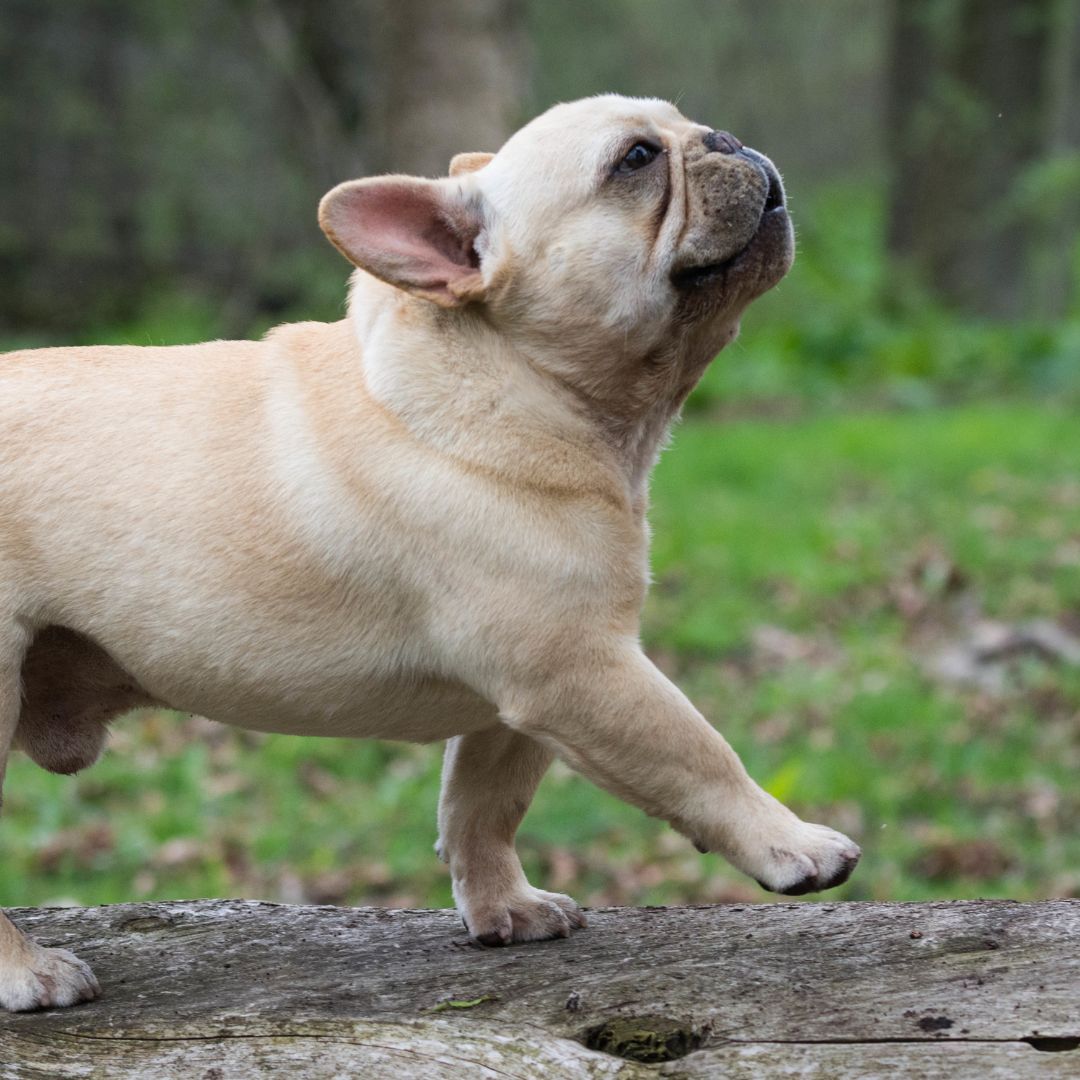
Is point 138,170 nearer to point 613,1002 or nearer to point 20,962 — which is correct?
point 20,962

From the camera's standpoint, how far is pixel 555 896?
3.55 metres

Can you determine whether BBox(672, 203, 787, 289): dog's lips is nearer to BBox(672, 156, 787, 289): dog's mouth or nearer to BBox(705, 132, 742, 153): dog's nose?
BBox(672, 156, 787, 289): dog's mouth

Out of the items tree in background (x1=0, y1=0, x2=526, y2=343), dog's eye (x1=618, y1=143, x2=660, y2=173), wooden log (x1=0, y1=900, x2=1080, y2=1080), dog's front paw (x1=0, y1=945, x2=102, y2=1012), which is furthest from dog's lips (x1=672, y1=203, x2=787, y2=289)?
tree in background (x1=0, y1=0, x2=526, y2=343)

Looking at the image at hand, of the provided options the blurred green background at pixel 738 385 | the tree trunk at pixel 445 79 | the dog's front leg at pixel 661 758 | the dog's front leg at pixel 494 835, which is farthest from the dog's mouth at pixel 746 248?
the tree trunk at pixel 445 79

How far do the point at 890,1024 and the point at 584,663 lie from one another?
86 centimetres

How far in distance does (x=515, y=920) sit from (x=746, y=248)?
1590 mm

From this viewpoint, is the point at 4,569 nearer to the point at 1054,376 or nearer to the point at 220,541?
the point at 220,541

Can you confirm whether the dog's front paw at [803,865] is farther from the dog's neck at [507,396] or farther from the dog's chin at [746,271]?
the dog's chin at [746,271]

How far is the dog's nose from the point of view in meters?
3.18

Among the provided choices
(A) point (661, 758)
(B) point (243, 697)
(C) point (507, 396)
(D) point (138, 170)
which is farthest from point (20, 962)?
(D) point (138, 170)

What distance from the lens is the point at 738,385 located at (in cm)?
1347

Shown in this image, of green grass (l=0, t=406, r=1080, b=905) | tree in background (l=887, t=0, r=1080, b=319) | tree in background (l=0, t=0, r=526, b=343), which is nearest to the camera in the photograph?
green grass (l=0, t=406, r=1080, b=905)

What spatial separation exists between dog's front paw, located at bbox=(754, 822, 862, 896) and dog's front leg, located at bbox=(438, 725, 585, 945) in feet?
2.17

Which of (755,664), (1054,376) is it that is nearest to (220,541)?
(755,664)
